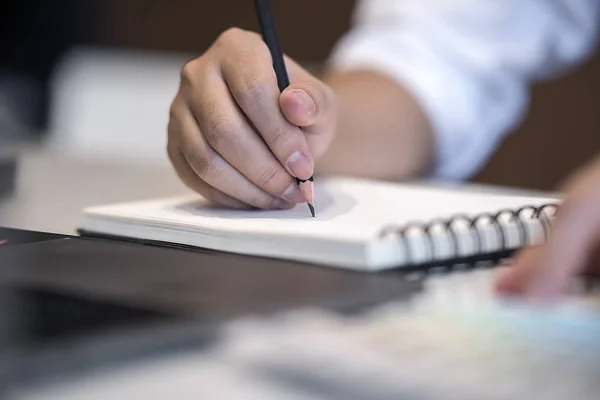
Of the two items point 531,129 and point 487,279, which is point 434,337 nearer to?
point 487,279

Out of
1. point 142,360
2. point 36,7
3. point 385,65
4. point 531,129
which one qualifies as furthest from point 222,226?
point 36,7

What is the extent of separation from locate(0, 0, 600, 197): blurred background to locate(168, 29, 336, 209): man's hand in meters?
1.07

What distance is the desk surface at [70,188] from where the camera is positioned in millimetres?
620

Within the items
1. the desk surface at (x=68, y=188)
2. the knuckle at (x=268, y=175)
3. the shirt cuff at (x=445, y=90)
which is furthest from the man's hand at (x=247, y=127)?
the shirt cuff at (x=445, y=90)

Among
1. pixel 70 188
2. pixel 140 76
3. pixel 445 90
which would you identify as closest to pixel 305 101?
pixel 70 188

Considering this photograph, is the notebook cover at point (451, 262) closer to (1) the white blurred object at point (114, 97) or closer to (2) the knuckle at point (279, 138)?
(2) the knuckle at point (279, 138)

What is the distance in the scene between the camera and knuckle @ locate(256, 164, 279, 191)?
543mm

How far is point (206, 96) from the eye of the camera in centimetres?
58

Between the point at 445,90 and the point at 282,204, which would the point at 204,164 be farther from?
the point at 445,90

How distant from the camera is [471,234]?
0.45m

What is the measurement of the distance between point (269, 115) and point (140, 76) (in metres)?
1.72

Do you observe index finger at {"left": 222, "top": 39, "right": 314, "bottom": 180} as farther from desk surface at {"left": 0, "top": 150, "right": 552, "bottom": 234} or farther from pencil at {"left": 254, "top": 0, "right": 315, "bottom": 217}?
desk surface at {"left": 0, "top": 150, "right": 552, "bottom": 234}

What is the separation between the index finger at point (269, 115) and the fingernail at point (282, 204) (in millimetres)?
29

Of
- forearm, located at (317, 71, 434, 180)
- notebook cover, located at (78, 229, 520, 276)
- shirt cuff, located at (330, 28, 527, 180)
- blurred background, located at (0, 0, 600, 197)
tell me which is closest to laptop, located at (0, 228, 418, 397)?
notebook cover, located at (78, 229, 520, 276)
